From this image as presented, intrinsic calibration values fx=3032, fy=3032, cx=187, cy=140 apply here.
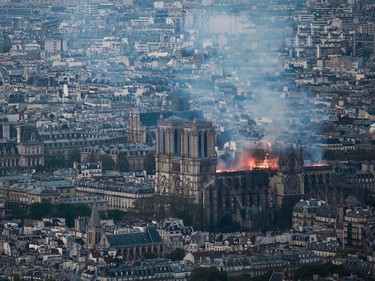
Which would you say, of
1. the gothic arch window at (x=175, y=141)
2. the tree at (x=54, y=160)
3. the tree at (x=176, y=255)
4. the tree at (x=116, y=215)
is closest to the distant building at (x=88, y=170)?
the tree at (x=54, y=160)

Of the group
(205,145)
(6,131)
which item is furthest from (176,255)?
(6,131)

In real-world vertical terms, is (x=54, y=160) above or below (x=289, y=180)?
below

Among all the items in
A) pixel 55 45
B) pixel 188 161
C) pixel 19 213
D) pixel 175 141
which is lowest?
pixel 55 45

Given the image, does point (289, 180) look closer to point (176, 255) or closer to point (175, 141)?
point (175, 141)

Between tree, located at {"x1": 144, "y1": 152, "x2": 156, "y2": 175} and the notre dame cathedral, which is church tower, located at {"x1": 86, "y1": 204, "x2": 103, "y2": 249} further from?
tree, located at {"x1": 144, "y1": 152, "x2": 156, "y2": 175}

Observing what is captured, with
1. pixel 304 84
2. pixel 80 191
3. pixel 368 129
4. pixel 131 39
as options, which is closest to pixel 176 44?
pixel 131 39

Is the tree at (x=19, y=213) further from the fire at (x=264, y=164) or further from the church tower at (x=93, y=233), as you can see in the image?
the fire at (x=264, y=164)
